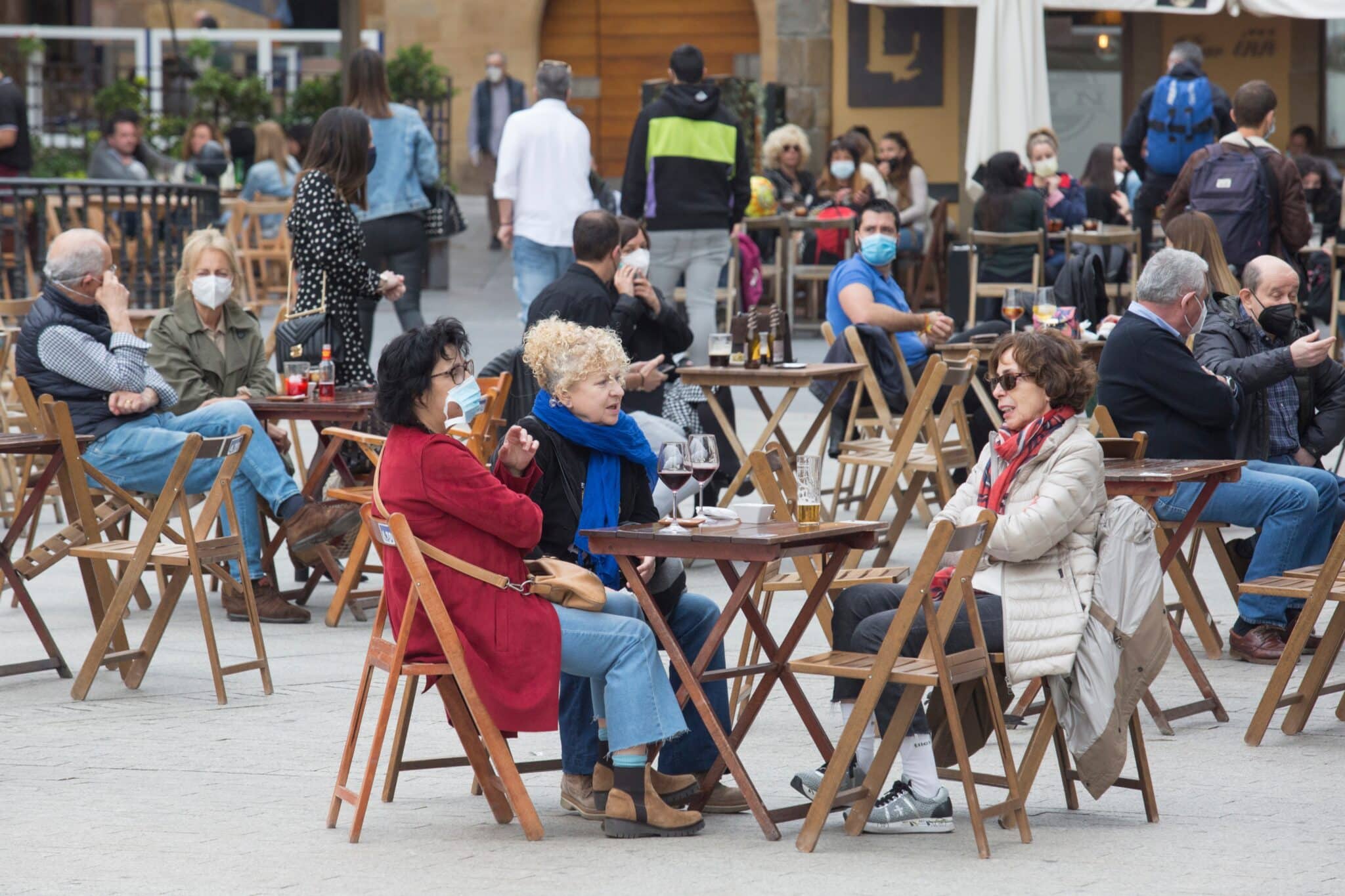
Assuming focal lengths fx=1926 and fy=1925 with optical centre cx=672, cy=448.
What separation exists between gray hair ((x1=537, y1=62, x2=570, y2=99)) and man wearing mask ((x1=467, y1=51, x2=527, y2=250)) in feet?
27.7

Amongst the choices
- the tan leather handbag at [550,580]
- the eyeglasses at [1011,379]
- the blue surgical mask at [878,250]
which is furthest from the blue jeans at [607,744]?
the blue surgical mask at [878,250]

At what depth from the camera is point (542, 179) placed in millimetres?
11375

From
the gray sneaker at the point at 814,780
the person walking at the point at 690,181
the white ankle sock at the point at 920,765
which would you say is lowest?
the gray sneaker at the point at 814,780

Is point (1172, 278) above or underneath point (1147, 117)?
underneath

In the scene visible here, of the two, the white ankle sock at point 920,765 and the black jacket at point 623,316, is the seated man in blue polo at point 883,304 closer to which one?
the black jacket at point 623,316

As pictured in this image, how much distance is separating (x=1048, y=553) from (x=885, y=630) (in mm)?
473

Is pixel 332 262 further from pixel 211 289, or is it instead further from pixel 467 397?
pixel 467 397

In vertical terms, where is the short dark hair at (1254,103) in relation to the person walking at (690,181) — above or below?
above

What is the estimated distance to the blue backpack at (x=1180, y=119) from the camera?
13070 millimetres

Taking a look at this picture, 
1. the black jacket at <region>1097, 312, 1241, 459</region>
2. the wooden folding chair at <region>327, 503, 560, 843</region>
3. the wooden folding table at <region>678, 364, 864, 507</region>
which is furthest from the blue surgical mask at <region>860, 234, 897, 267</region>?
the wooden folding chair at <region>327, 503, 560, 843</region>

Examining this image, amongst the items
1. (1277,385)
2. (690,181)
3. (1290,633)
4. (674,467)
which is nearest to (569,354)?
(674,467)

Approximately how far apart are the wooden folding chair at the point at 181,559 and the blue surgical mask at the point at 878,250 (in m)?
3.65

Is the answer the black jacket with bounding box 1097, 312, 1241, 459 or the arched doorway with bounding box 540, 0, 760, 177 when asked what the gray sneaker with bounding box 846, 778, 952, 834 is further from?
the arched doorway with bounding box 540, 0, 760, 177

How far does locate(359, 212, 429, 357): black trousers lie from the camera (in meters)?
10.9
